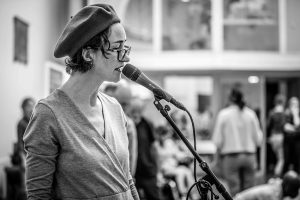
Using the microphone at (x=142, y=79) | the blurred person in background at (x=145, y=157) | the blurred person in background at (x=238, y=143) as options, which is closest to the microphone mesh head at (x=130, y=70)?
the microphone at (x=142, y=79)

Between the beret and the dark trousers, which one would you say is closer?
the beret

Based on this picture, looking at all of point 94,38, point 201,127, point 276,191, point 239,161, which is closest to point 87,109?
point 94,38

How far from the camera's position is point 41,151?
1.59m

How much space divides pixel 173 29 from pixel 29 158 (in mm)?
9931

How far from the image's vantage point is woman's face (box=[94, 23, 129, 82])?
172 centimetres

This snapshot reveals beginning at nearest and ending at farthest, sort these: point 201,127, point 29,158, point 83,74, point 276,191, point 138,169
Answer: point 29,158 < point 83,74 < point 276,191 < point 138,169 < point 201,127

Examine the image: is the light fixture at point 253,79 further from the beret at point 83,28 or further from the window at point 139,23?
the beret at point 83,28

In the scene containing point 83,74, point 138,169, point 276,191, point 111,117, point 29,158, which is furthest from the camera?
point 138,169

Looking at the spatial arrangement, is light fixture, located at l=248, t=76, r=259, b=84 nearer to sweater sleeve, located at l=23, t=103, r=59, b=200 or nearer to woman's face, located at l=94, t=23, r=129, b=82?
woman's face, located at l=94, t=23, r=129, b=82

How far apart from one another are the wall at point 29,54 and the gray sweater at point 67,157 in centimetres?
507

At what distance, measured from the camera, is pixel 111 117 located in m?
1.86

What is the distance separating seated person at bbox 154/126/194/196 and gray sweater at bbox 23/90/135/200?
14.2 feet

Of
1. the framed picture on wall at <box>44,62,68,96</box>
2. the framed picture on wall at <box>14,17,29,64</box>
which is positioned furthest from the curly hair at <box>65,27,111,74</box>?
the framed picture on wall at <box>14,17,29,64</box>

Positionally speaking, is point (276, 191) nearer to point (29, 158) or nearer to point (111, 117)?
point (111, 117)
